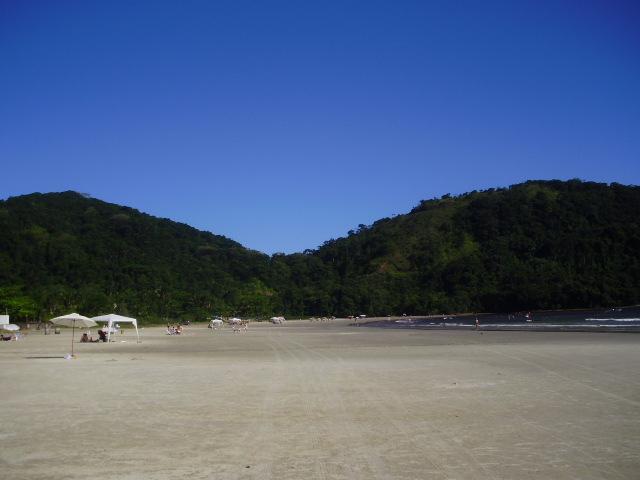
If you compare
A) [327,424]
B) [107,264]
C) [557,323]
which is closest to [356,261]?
[107,264]

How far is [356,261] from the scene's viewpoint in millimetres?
161875

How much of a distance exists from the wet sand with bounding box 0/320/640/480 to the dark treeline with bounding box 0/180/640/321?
68.9m

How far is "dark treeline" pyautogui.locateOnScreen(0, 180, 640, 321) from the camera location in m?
103

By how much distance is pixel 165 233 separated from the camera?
153375 millimetres

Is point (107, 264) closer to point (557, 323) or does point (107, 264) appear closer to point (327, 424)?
point (557, 323)

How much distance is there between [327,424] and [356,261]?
15297 cm

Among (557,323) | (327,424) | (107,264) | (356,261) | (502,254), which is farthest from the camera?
(356,261)

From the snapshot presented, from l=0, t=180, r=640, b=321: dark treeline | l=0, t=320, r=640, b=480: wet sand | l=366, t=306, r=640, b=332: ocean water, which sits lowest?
l=366, t=306, r=640, b=332: ocean water

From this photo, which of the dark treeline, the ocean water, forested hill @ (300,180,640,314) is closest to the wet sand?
the ocean water

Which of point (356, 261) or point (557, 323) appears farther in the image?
point (356, 261)

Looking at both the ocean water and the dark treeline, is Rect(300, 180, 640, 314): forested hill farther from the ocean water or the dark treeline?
the ocean water

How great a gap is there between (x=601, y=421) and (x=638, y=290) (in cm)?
10773

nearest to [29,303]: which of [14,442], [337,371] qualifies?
[337,371]

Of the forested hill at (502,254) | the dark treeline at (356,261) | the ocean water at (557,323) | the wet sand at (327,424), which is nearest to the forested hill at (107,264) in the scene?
the dark treeline at (356,261)
